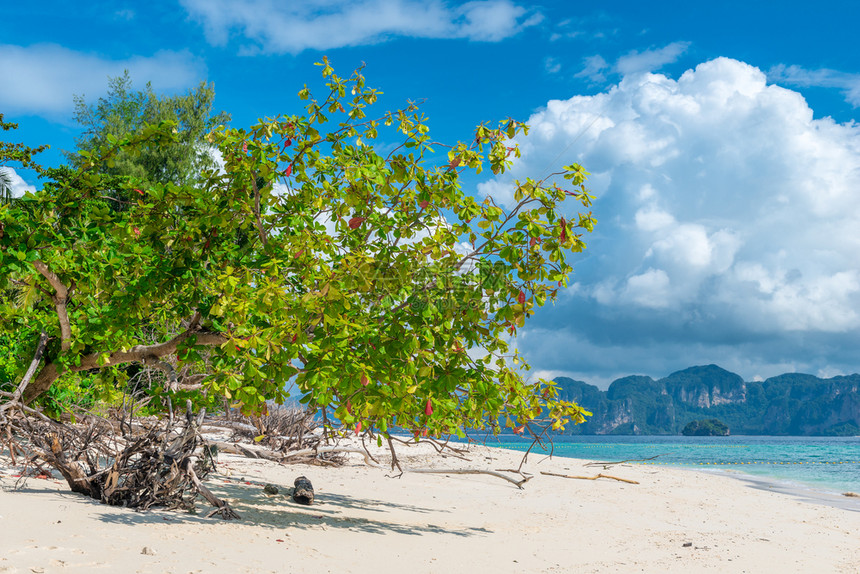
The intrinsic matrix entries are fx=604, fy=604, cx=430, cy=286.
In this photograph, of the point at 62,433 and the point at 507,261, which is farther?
the point at 62,433

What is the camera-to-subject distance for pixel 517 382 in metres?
7.21

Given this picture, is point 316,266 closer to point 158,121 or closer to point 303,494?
point 303,494

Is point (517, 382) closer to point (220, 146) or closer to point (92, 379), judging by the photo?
point (220, 146)

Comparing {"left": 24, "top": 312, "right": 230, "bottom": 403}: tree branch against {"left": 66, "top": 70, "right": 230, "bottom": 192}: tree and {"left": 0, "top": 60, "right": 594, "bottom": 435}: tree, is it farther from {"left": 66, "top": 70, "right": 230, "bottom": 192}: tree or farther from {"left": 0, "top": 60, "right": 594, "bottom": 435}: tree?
{"left": 66, "top": 70, "right": 230, "bottom": 192}: tree

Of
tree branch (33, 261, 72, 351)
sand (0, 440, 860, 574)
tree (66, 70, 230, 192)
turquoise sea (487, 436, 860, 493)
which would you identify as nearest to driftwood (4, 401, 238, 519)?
sand (0, 440, 860, 574)

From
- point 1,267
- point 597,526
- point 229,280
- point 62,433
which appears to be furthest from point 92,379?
point 597,526

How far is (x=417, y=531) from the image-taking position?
7.07 m

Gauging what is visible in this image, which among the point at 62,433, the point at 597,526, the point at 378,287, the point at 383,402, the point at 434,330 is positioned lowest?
the point at 597,526

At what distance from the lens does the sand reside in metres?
4.72

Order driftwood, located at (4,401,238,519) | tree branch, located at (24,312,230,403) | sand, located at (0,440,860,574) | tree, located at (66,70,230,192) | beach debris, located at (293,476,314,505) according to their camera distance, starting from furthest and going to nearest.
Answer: tree, located at (66,70,230,192) < beach debris, located at (293,476,314,505) < tree branch, located at (24,312,230,403) < driftwood, located at (4,401,238,519) < sand, located at (0,440,860,574)

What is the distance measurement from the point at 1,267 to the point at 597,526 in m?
7.65

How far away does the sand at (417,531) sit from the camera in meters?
4.72

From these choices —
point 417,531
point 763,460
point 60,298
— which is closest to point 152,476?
point 60,298

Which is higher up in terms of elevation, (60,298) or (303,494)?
(60,298)
